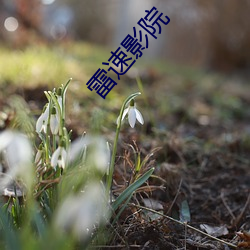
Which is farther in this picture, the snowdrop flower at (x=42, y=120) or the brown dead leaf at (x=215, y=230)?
the brown dead leaf at (x=215, y=230)

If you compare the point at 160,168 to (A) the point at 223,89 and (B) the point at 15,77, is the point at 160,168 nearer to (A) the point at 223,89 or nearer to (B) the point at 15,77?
(B) the point at 15,77

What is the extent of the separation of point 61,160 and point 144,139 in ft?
4.55

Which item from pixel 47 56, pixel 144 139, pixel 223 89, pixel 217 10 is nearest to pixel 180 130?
pixel 144 139

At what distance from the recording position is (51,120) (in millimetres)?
1268

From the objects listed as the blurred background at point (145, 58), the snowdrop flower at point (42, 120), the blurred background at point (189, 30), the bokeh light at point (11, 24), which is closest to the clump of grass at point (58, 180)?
the snowdrop flower at point (42, 120)

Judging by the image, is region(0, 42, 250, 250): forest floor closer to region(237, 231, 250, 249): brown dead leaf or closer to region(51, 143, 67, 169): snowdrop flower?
region(237, 231, 250, 249): brown dead leaf

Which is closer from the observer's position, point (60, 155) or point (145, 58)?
point (60, 155)

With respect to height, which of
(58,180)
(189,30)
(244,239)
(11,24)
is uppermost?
(189,30)

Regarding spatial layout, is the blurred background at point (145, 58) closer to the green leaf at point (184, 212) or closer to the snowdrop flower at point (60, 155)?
the snowdrop flower at point (60, 155)

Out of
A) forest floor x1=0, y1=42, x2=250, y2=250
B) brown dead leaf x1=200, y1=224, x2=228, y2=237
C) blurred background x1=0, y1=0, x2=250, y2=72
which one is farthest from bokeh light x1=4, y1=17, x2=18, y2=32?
brown dead leaf x1=200, y1=224, x2=228, y2=237

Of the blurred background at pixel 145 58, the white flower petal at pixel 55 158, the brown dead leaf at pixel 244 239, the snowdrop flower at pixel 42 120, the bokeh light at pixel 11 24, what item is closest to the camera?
the white flower petal at pixel 55 158

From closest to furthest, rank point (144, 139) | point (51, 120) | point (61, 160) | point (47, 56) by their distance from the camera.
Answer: point (61, 160) → point (51, 120) → point (144, 139) → point (47, 56)

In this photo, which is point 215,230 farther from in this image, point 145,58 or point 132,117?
point 145,58

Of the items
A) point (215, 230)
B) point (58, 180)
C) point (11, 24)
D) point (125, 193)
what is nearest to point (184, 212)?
point (215, 230)
